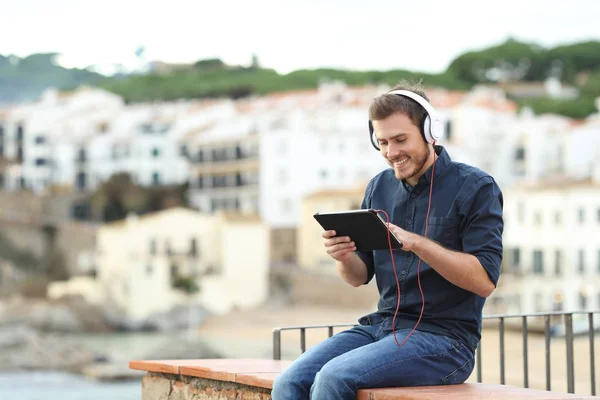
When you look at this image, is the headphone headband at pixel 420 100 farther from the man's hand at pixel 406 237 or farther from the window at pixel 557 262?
the window at pixel 557 262

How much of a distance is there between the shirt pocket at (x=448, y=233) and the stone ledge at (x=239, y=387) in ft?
1.44

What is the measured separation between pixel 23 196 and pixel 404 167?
2593 inches

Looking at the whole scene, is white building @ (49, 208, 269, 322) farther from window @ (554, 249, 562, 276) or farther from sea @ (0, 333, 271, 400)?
window @ (554, 249, 562, 276)

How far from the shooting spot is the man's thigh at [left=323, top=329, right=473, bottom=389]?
10.9ft

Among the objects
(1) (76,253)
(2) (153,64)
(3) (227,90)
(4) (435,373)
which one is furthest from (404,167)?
(2) (153,64)

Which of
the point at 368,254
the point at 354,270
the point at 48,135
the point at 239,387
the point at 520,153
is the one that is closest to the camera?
the point at 354,270

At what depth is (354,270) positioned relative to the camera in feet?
12.1

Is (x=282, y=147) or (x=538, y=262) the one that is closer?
(x=538, y=262)

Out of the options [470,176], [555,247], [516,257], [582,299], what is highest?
[470,176]

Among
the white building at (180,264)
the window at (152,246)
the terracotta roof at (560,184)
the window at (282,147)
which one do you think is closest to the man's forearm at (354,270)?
the terracotta roof at (560,184)

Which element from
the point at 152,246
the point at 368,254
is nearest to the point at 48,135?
the point at 152,246

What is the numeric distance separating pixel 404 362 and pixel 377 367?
0.09 metres

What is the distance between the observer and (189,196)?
65.7 meters

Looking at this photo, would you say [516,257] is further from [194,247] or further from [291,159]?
[194,247]
